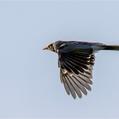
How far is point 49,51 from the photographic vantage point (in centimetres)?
1216

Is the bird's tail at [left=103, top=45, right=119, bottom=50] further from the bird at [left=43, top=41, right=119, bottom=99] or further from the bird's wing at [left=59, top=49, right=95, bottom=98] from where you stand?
the bird's wing at [left=59, top=49, right=95, bottom=98]

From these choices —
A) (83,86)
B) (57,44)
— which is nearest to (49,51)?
(57,44)

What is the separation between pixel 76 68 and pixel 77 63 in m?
A: 0.06

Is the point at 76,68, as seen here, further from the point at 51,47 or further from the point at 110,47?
the point at 51,47

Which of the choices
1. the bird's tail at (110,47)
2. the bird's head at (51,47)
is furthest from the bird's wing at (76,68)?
the bird's head at (51,47)

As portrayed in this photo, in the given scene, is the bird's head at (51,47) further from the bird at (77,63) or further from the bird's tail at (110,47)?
the bird's tail at (110,47)

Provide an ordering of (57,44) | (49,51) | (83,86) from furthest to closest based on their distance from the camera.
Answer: (49,51) → (57,44) → (83,86)

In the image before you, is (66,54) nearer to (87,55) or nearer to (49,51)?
(87,55)

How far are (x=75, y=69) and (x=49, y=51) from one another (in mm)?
1809

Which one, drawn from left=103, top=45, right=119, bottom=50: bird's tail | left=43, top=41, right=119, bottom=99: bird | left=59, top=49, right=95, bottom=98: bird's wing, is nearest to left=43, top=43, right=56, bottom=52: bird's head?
left=43, top=41, right=119, bottom=99: bird

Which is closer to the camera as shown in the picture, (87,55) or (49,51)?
(87,55)

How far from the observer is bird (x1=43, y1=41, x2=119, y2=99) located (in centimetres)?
1022

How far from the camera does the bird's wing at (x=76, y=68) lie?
10.2 meters

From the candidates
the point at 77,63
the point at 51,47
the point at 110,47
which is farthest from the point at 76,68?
the point at 51,47
